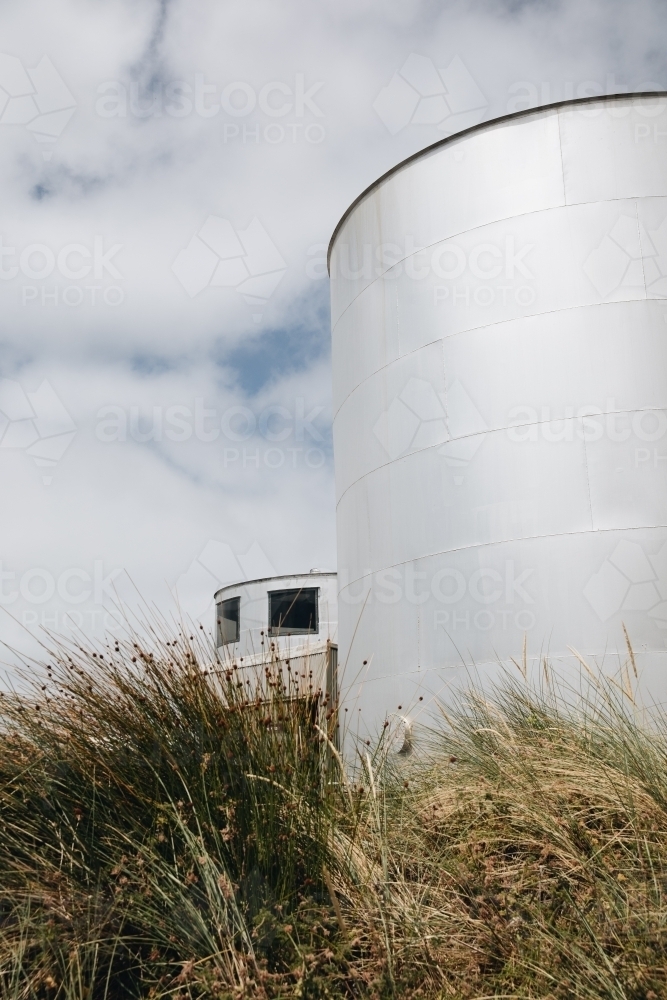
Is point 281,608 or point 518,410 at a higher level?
point 518,410

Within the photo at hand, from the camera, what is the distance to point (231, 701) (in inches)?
160

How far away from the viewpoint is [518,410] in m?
7.69

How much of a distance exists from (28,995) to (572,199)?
23.8ft

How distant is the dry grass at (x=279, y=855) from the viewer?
→ 3273 millimetres

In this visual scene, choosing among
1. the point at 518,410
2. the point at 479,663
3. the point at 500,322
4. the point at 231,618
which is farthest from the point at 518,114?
the point at 231,618

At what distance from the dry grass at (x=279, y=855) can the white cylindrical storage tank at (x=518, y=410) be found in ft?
9.01

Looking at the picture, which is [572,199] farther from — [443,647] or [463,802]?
[463,802]

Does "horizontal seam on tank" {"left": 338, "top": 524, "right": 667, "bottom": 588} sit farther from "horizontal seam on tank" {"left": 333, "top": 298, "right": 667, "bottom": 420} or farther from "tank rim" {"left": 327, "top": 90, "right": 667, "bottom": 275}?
"tank rim" {"left": 327, "top": 90, "right": 667, "bottom": 275}

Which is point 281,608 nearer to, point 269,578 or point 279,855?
point 269,578

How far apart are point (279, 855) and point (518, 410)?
4.88 metres

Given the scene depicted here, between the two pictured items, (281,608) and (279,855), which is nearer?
(279,855)

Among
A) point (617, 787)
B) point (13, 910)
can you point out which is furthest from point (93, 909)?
point (617, 787)

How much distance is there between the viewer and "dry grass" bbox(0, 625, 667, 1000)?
3.27 metres

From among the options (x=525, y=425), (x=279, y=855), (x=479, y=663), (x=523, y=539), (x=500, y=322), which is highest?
(x=500, y=322)
